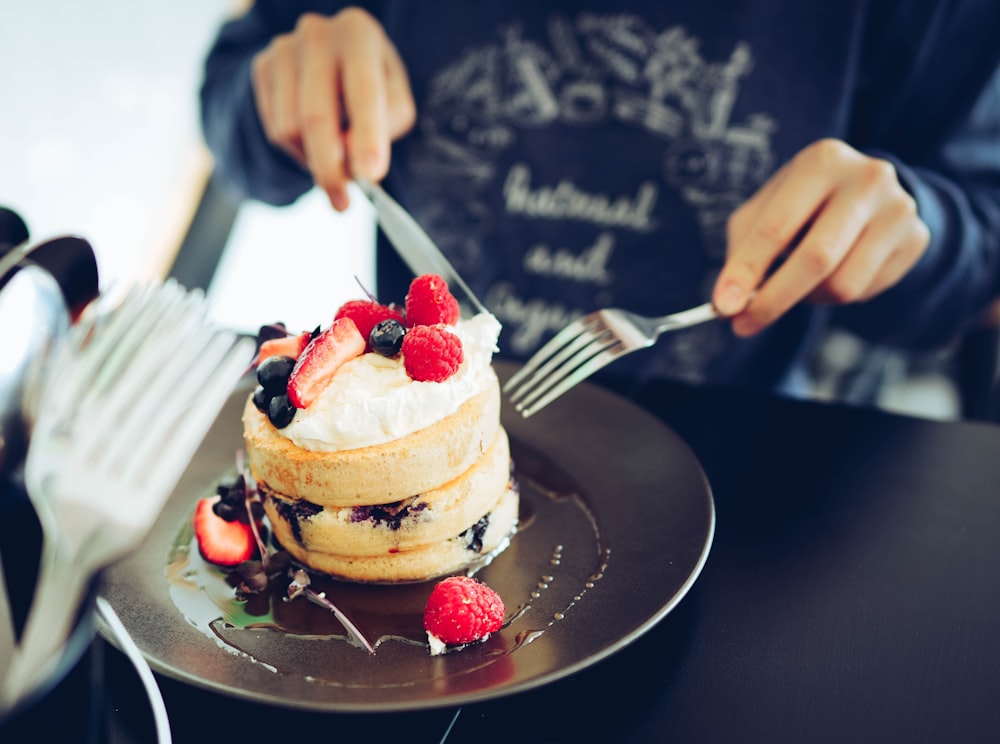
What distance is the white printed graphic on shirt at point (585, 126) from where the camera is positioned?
77.4 inches

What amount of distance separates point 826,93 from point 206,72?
5.51ft

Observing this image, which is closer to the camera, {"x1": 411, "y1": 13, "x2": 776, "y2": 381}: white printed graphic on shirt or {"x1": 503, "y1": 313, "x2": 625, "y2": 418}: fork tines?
{"x1": 503, "y1": 313, "x2": 625, "y2": 418}: fork tines

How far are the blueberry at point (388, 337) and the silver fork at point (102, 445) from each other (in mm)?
518

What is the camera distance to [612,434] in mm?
1447

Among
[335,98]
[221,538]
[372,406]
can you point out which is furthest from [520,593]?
[335,98]

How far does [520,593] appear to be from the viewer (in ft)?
3.72

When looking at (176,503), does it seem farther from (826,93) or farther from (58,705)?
(826,93)

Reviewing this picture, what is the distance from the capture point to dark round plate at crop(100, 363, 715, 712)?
90 cm

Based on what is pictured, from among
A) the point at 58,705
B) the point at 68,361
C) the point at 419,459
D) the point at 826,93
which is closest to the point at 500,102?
the point at 826,93

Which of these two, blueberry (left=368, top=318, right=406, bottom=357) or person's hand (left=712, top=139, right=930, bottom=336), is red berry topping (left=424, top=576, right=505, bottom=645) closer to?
blueberry (left=368, top=318, right=406, bottom=357)

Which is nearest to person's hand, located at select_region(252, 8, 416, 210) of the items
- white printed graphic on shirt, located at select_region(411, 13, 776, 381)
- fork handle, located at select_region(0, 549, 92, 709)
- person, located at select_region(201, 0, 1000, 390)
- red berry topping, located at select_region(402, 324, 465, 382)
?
person, located at select_region(201, 0, 1000, 390)

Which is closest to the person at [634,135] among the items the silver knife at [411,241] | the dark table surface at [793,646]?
the silver knife at [411,241]

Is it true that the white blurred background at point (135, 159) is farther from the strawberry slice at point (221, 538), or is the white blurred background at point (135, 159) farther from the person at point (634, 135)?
the strawberry slice at point (221, 538)

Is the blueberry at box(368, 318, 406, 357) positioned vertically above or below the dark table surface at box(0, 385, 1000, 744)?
above
